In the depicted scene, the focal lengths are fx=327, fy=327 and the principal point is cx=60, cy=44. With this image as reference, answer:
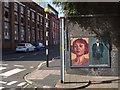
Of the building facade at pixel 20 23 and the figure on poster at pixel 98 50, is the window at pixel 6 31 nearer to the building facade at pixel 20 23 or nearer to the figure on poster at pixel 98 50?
the building facade at pixel 20 23

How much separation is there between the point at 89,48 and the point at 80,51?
1.55 feet

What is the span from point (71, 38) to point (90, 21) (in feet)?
4.19

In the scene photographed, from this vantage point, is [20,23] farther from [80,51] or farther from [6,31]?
[80,51]

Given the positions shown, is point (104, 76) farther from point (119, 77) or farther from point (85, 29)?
point (85, 29)

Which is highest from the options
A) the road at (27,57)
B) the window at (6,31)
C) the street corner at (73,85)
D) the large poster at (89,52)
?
the window at (6,31)

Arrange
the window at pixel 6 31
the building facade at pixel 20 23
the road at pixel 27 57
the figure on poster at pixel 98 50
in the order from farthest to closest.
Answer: the building facade at pixel 20 23 < the window at pixel 6 31 < the road at pixel 27 57 < the figure on poster at pixel 98 50

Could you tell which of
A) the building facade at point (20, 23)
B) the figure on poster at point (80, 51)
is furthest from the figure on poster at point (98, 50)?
the building facade at point (20, 23)

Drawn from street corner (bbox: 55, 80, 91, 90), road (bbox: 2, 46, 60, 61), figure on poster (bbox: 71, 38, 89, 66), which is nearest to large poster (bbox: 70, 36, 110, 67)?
figure on poster (bbox: 71, 38, 89, 66)

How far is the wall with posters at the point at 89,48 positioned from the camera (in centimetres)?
1608

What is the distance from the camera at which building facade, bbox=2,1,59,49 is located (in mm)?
48250

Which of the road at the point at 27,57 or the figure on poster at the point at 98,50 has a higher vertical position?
the figure on poster at the point at 98,50

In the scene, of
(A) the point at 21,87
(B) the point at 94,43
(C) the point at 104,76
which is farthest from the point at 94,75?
(A) the point at 21,87

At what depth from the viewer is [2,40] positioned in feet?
150

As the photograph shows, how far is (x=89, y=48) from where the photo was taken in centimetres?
1630
